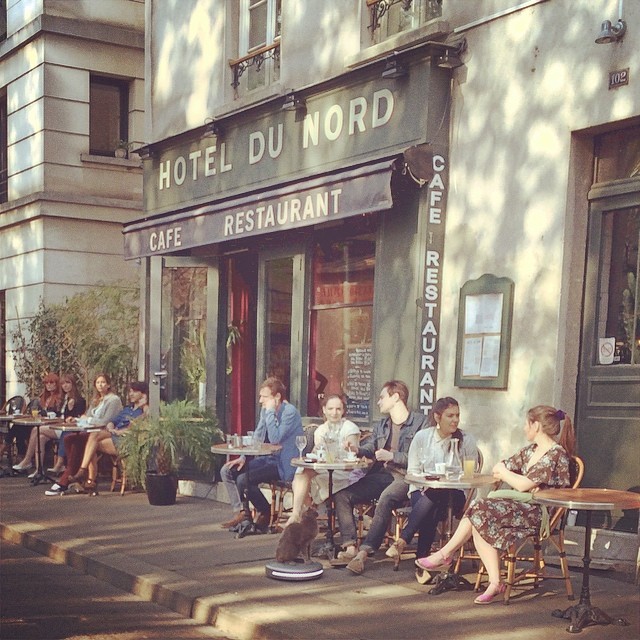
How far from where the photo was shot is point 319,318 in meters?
10.5

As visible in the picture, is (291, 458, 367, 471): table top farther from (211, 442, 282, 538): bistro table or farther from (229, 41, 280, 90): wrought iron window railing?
(229, 41, 280, 90): wrought iron window railing

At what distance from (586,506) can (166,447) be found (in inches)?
232

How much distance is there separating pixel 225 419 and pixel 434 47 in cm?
562

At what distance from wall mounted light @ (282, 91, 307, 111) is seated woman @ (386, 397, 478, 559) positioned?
4.34 metres

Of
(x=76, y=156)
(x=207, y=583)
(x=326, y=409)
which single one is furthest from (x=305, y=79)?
(x=76, y=156)

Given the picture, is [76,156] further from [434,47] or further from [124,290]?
[434,47]

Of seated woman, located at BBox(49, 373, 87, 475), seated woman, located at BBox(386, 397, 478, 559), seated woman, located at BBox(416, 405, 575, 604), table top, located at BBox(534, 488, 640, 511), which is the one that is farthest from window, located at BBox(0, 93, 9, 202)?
table top, located at BBox(534, 488, 640, 511)

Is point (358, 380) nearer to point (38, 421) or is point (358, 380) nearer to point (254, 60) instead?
point (254, 60)

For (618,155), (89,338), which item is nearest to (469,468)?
(618,155)

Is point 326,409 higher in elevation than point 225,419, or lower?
higher

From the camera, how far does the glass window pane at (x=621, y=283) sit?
7234 millimetres

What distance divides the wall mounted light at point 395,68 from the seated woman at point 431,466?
328 cm

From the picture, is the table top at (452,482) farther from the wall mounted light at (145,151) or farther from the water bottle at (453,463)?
the wall mounted light at (145,151)

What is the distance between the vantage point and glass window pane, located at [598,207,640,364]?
7.23m
